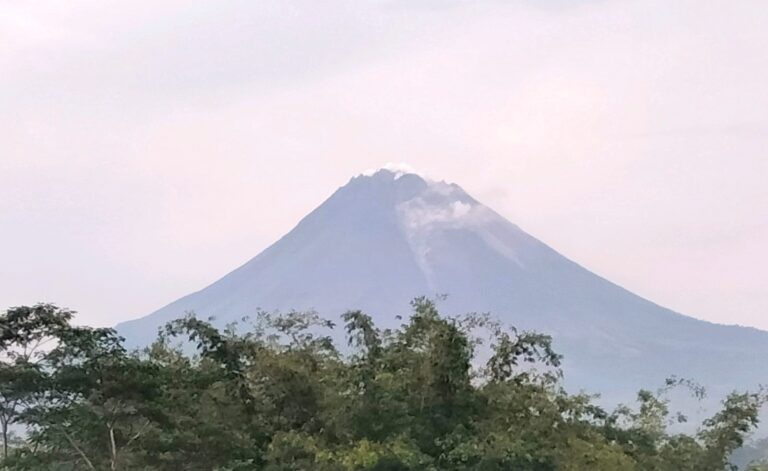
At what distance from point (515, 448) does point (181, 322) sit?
4.25 m

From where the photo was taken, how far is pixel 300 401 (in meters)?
11.2

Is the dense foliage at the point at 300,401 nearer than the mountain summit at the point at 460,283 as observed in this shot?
Yes

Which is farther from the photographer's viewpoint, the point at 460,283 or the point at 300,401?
the point at 460,283

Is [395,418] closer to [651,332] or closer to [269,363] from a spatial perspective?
[269,363]

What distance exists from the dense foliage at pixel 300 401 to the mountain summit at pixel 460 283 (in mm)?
121193

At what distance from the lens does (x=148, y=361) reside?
422 inches

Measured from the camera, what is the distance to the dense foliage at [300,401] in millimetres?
9867

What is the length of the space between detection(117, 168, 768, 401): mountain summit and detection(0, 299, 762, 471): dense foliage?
398 feet

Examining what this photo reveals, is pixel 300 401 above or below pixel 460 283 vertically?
below

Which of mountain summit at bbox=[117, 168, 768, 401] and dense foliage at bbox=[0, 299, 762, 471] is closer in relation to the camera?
dense foliage at bbox=[0, 299, 762, 471]

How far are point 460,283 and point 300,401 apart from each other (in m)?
139

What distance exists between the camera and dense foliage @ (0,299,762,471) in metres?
9.87

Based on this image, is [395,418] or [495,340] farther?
[495,340]

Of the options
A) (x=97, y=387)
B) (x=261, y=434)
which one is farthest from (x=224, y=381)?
(x=97, y=387)
